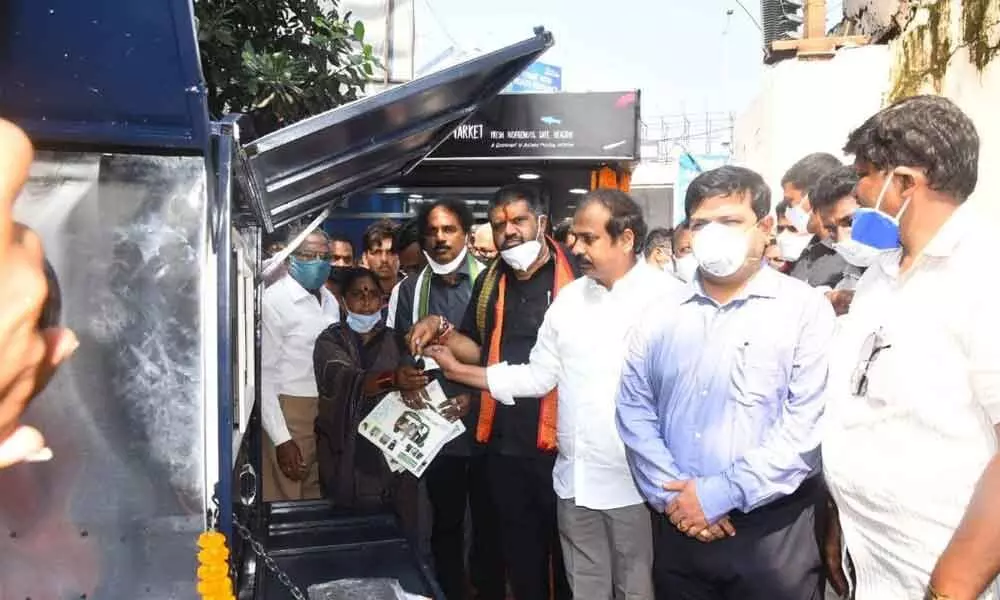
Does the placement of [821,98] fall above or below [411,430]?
above

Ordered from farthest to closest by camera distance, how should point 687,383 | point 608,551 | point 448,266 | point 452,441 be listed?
point 448,266 → point 452,441 → point 608,551 → point 687,383

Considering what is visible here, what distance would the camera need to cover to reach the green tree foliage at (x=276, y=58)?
4012 millimetres

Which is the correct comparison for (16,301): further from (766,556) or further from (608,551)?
(608,551)

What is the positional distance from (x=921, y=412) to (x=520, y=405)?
2.03 metres

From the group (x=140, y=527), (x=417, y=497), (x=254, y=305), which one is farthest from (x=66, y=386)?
(x=417, y=497)

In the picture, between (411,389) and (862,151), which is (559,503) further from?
(862,151)

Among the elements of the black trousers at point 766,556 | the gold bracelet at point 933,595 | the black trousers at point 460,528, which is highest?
the gold bracelet at point 933,595

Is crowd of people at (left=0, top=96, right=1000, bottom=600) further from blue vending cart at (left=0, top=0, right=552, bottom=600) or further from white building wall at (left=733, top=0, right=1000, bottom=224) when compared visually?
white building wall at (left=733, top=0, right=1000, bottom=224)

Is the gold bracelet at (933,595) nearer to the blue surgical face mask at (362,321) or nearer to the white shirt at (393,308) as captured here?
the white shirt at (393,308)

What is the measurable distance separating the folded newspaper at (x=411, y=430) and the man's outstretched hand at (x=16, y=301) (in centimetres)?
304

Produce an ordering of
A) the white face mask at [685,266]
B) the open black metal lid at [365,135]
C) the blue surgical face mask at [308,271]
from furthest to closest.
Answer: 1. the white face mask at [685,266]
2. the blue surgical face mask at [308,271]
3. the open black metal lid at [365,135]

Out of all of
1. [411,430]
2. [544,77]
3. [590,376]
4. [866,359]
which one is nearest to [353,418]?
[411,430]

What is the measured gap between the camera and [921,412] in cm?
186

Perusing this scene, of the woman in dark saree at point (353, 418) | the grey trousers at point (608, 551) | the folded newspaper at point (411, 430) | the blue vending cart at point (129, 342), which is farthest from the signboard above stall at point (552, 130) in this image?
the blue vending cart at point (129, 342)
